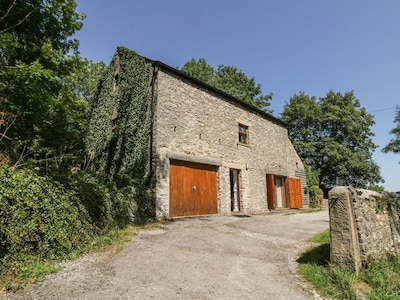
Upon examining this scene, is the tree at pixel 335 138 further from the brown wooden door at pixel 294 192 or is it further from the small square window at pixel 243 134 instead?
the small square window at pixel 243 134

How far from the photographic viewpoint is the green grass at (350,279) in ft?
12.2

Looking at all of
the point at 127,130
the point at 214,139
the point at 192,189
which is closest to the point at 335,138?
the point at 214,139

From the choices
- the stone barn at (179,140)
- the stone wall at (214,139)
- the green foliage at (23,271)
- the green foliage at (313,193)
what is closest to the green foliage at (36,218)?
the green foliage at (23,271)

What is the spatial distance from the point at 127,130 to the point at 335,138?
76.3ft

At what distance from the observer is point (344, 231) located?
4.39 metres

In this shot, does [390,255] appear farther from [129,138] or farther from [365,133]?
[365,133]

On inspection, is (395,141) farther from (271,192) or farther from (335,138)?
(271,192)

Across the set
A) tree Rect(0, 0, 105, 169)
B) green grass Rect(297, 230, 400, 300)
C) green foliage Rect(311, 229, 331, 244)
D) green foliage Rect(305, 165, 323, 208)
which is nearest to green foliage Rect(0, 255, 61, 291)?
tree Rect(0, 0, 105, 169)

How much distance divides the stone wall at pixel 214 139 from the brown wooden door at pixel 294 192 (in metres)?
0.99

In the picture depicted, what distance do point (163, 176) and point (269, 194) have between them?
24.5ft

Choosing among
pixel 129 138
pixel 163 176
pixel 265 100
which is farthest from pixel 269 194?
pixel 265 100

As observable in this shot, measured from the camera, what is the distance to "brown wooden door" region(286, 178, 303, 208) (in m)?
15.8

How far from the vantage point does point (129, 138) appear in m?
10.2

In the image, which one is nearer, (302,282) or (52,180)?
(302,282)
